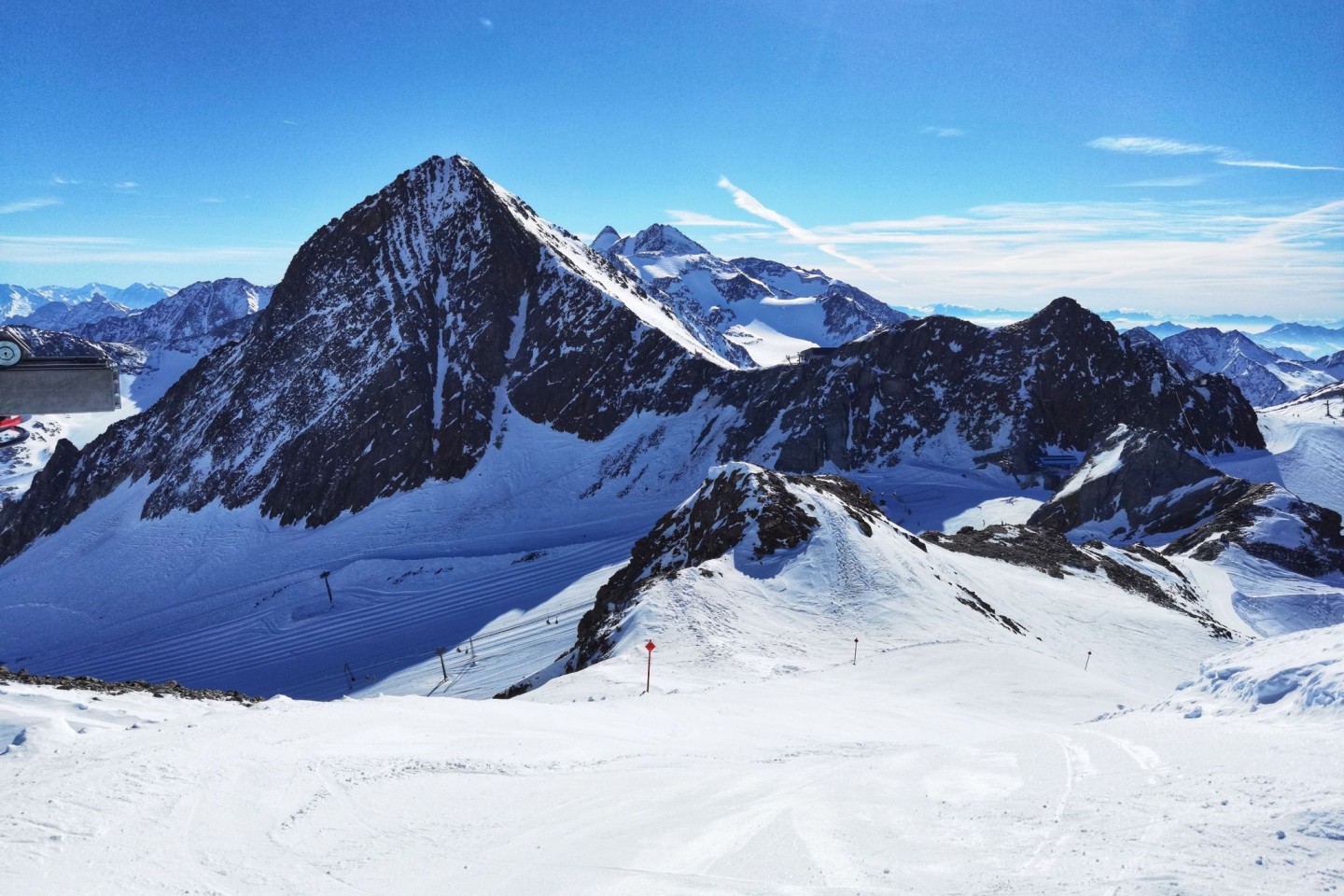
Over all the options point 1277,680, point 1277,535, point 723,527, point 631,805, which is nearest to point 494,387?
point 723,527

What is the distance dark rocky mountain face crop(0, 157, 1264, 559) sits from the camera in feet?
263

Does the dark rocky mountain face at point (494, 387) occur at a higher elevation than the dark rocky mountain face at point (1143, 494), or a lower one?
higher

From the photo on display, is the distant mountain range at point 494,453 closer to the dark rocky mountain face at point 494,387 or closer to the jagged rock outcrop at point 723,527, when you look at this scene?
the dark rocky mountain face at point 494,387

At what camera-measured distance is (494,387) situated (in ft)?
298

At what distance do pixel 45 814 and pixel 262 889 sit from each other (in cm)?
376

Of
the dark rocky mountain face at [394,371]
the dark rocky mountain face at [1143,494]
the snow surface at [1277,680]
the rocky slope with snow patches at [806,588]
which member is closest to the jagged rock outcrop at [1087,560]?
the rocky slope with snow patches at [806,588]

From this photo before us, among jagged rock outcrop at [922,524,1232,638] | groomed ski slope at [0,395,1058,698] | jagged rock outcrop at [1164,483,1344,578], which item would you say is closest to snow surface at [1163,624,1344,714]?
jagged rock outcrop at [922,524,1232,638]

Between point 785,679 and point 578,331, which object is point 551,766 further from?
point 578,331

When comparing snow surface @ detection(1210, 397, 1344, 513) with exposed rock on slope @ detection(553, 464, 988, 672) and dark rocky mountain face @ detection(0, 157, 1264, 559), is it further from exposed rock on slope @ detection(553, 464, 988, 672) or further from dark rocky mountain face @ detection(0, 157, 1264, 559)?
exposed rock on slope @ detection(553, 464, 988, 672)

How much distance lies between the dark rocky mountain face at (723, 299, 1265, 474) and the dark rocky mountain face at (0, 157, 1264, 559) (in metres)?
0.25

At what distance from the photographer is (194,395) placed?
3893 inches

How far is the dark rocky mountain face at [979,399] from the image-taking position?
7881 centimetres

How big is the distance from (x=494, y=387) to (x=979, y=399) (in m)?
63.1

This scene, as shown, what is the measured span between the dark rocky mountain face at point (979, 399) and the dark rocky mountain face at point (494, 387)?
9.7 inches
